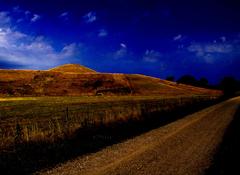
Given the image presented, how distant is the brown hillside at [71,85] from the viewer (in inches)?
3562

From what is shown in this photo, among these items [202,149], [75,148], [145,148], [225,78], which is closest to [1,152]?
[75,148]

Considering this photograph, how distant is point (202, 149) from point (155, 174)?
3659mm

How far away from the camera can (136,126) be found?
1680 cm

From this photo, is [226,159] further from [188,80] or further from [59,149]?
[188,80]

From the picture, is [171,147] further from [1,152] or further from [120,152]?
[1,152]

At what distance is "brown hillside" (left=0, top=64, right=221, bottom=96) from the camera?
90.5 metres

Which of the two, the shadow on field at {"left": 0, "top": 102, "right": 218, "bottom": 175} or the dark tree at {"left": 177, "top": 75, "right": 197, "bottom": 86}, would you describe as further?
the dark tree at {"left": 177, "top": 75, "right": 197, "bottom": 86}

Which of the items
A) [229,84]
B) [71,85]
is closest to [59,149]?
[71,85]

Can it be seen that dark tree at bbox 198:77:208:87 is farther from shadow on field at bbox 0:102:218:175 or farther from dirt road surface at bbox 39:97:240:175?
dirt road surface at bbox 39:97:240:175

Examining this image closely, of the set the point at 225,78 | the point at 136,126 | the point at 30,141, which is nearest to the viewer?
the point at 30,141

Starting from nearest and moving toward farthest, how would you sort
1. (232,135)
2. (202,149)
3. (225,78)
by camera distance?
(202,149) < (232,135) < (225,78)

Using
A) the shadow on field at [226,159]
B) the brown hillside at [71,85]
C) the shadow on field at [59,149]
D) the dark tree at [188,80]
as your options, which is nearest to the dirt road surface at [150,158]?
the shadow on field at [226,159]

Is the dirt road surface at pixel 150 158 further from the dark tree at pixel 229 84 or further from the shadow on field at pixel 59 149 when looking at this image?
the dark tree at pixel 229 84

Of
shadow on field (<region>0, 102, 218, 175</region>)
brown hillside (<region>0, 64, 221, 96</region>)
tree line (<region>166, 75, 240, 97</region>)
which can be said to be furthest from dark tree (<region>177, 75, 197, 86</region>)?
shadow on field (<region>0, 102, 218, 175</region>)
